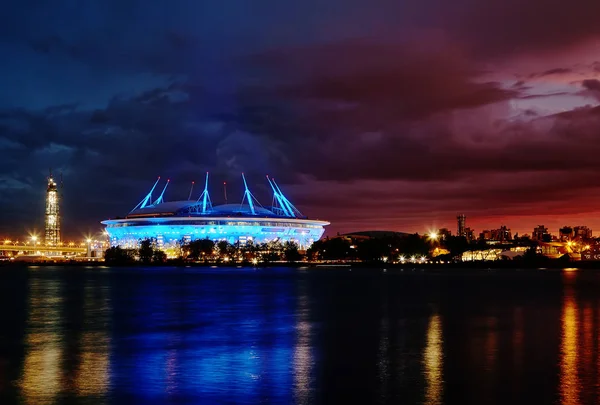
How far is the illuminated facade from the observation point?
597 feet

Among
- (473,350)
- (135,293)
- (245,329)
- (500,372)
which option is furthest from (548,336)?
(135,293)

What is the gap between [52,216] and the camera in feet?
602

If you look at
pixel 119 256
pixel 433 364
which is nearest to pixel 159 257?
pixel 119 256

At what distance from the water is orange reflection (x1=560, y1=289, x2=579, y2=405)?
3cm

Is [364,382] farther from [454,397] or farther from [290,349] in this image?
[290,349]

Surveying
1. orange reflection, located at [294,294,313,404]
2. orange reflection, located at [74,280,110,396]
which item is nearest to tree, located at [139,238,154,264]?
orange reflection, located at [74,280,110,396]

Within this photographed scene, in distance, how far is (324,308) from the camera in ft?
107

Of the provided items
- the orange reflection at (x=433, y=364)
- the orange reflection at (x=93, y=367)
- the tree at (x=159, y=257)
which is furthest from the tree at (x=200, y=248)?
the orange reflection at (x=93, y=367)

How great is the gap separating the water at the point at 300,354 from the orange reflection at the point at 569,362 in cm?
3

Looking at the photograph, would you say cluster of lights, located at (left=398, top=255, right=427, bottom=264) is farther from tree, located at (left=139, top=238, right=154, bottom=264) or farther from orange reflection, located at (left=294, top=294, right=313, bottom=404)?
orange reflection, located at (left=294, top=294, right=313, bottom=404)

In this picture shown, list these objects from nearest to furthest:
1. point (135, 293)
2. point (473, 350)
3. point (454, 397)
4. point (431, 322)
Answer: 1. point (454, 397)
2. point (473, 350)
3. point (431, 322)
4. point (135, 293)

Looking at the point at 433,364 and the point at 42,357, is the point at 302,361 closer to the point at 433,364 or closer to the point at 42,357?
the point at 433,364

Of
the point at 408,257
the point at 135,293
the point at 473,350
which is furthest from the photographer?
the point at 408,257

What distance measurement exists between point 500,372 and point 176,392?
6.53m
